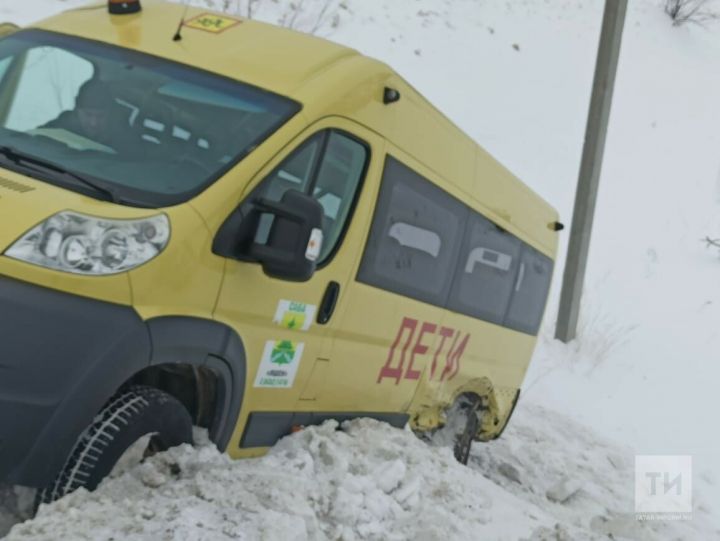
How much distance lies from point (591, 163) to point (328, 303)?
8.13 meters

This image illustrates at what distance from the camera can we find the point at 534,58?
23.2 m

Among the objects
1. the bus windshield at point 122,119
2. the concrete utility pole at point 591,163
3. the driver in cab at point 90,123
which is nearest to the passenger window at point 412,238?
the bus windshield at point 122,119

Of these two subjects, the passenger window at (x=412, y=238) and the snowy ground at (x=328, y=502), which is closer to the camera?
the snowy ground at (x=328, y=502)

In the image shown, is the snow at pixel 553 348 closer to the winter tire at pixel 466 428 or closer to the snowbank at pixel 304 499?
the snowbank at pixel 304 499

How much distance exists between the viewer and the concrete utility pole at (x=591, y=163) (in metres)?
11.8

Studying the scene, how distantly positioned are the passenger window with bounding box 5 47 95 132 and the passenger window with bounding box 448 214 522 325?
2.95 metres

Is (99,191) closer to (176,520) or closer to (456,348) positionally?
(176,520)

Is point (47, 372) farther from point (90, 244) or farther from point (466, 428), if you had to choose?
point (466, 428)

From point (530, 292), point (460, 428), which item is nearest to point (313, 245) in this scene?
point (460, 428)

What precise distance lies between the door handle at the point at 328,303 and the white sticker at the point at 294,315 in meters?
0.06

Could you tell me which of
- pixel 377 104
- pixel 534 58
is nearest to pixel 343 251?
pixel 377 104

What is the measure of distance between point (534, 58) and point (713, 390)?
41.2 feet

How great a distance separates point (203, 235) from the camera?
3.73m

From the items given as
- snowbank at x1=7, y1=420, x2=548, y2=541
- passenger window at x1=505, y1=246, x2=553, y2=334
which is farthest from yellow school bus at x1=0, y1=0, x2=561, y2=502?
passenger window at x1=505, y1=246, x2=553, y2=334
